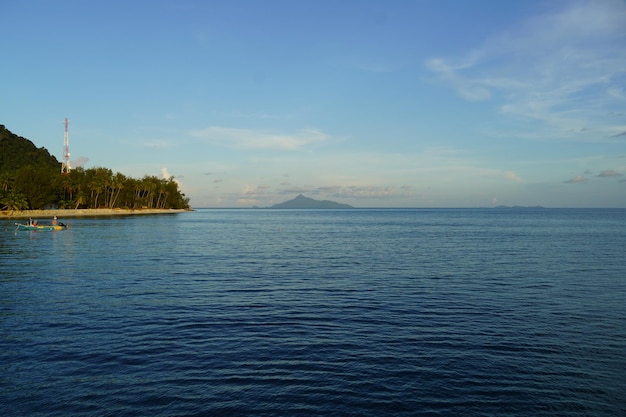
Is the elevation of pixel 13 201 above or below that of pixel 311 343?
above

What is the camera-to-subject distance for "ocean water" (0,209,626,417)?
14383 mm

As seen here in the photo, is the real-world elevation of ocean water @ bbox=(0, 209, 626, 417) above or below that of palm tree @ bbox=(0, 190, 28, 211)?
below

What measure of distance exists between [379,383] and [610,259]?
49.2 metres

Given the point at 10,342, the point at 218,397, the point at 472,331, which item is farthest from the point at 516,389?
the point at 10,342

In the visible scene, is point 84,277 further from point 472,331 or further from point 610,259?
point 610,259

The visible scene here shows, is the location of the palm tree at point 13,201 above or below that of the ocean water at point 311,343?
above

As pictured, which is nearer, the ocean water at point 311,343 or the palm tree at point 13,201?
the ocean water at point 311,343

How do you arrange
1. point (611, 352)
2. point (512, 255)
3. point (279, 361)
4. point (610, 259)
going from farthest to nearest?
1. point (512, 255)
2. point (610, 259)
3. point (611, 352)
4. point (279, 361)

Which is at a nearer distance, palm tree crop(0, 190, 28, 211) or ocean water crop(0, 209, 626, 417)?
ocean water crop(0, 209, 626, 417)

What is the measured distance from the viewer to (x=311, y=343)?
20.0 metres

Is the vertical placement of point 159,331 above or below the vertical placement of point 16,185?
below

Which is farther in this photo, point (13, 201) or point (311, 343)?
point (13, 201)

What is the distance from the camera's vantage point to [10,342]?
2005 cm

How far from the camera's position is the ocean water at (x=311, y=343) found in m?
14.4
